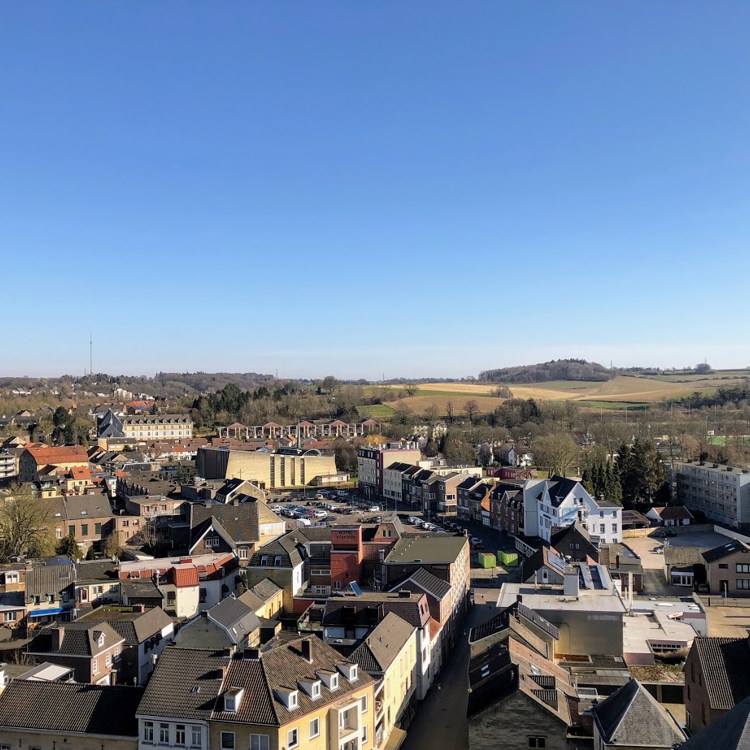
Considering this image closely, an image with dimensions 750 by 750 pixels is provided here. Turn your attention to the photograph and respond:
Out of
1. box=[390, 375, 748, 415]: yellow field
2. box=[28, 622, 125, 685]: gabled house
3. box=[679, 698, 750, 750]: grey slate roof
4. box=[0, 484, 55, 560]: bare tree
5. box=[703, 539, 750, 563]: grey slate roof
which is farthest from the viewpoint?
box=[390, 375, 748, 415]: yellow field

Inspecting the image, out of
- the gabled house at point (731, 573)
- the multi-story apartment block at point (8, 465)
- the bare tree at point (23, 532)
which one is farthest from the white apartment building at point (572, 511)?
the multi-story apartment block at point (8, 465)

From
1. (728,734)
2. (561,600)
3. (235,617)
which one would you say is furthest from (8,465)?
(728,734)

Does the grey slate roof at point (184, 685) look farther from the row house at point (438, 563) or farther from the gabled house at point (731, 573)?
the gabled house at point (731, 573)

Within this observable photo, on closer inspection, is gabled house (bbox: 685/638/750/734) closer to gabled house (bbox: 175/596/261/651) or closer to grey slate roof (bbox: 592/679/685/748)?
grey slate roof (bbox: 592/679/685/748)

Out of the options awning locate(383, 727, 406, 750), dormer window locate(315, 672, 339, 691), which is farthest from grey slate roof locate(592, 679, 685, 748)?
awning locate(383, 727, 406, 750)

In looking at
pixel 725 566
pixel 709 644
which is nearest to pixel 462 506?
pixel 725 566

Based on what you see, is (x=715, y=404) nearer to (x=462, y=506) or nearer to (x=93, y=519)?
(x=462, y=506)

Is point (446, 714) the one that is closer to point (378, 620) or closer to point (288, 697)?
point (378, 620)
